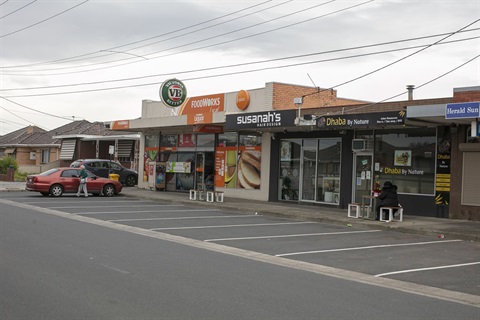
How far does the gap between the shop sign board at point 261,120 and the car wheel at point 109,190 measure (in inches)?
316

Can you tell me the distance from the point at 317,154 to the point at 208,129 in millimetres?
7088

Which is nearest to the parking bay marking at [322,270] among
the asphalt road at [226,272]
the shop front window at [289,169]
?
the asphalt road at [226,272]

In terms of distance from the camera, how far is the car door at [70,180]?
26203 millimetres

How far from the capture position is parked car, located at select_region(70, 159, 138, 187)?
110 ft

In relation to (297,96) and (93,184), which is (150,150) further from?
(297,96)

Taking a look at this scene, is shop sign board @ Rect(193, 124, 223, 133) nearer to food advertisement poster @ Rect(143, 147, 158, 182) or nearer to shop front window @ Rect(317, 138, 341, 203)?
food advertisement poster @ Rect(143, 147, 158, 182)

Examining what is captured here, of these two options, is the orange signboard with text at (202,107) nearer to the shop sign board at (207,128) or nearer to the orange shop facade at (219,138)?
the orange shop facade at (219,138)

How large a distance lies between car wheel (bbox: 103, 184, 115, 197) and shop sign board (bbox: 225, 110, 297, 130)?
801cm

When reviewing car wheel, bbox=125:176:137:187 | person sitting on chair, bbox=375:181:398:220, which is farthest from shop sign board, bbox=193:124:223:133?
person sitting on chair, bbox=375:181:398:220

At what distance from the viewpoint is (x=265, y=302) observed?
6.85 meters

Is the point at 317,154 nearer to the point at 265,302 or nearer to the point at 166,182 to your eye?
the point at 166,182

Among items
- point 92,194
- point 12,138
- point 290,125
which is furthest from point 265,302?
point 12,138

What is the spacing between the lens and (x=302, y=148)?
76.5ft

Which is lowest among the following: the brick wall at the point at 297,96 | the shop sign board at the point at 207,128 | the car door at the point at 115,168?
the car door at the point at 115,168
